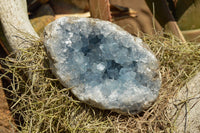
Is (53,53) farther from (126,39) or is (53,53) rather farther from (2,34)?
(2,34)

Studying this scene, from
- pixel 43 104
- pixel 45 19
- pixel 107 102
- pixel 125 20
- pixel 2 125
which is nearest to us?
pixel 107 102

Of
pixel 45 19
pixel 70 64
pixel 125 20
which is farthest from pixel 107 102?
pixel 125 20

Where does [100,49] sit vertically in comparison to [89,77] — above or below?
above

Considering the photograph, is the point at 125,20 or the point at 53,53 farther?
the point at 125,20
